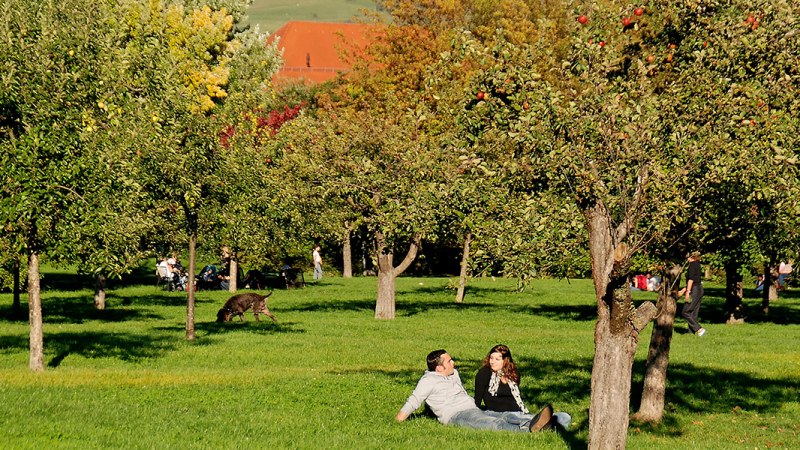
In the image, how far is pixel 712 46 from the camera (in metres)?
15.0

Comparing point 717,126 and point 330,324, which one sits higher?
point 717,126

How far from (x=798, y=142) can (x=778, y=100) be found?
2.83 ft

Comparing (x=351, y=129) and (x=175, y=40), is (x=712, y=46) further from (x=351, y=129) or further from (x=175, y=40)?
(x=175, y=40)

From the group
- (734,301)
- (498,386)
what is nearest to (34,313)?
(498,386)

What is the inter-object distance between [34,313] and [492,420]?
10182 mm

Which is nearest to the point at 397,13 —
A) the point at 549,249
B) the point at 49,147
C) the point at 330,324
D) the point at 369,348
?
the point at 330,324

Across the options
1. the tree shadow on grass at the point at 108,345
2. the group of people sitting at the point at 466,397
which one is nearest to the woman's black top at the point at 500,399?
the group of people sitting at the point at 466,397

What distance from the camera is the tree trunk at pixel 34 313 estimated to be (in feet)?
70.7

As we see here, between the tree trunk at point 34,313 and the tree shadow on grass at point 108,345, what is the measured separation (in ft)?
5.62

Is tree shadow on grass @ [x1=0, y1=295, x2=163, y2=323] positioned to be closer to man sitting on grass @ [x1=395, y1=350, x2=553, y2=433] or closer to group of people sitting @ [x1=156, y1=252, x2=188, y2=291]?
group of people sitting @ [x1=156, y1=252, x2=188, y2=291]

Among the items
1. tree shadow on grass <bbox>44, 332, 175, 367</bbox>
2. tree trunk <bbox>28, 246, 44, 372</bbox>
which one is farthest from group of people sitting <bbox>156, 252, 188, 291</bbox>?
tree trunk <bbox>28, 246, 44, 372</bbox>

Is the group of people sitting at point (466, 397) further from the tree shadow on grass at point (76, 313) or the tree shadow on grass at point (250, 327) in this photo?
the tree shadow on grass at point (76, 313)

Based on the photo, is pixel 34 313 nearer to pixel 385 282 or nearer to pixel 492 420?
pixel 492 420

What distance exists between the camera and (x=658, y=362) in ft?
58.2
